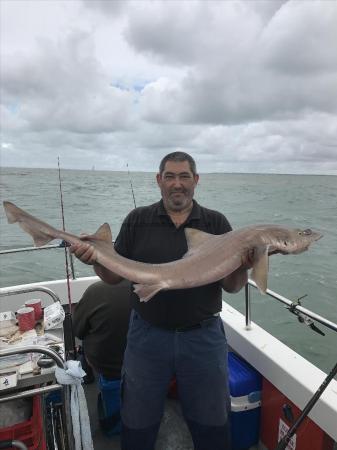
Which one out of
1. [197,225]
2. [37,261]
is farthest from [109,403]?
[37,261]

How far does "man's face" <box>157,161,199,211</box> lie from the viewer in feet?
9.93

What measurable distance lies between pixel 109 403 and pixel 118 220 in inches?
1069

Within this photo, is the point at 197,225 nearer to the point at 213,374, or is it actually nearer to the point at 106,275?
the point at 106,275

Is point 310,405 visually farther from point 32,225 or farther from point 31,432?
point 32,225

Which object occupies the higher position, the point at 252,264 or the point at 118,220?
the point at 252,264

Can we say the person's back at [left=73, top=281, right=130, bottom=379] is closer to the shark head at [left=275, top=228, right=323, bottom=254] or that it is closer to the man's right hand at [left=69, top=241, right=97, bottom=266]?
the man's right hand at [left=69, top=241, right=97, bottom=266]

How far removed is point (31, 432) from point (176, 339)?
1.19 metres

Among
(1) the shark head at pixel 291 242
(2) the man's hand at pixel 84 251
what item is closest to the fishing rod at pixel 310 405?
(1) the shark head at pixel 291 242

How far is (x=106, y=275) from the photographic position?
2.98m

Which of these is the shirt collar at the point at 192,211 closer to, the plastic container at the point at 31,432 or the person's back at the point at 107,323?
the person's back at the point at 107,323

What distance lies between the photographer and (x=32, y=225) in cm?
264

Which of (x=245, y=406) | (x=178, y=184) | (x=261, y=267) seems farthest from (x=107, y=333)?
(x=261, y=267)

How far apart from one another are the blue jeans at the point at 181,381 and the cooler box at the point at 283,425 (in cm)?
62

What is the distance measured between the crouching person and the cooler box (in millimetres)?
1419
